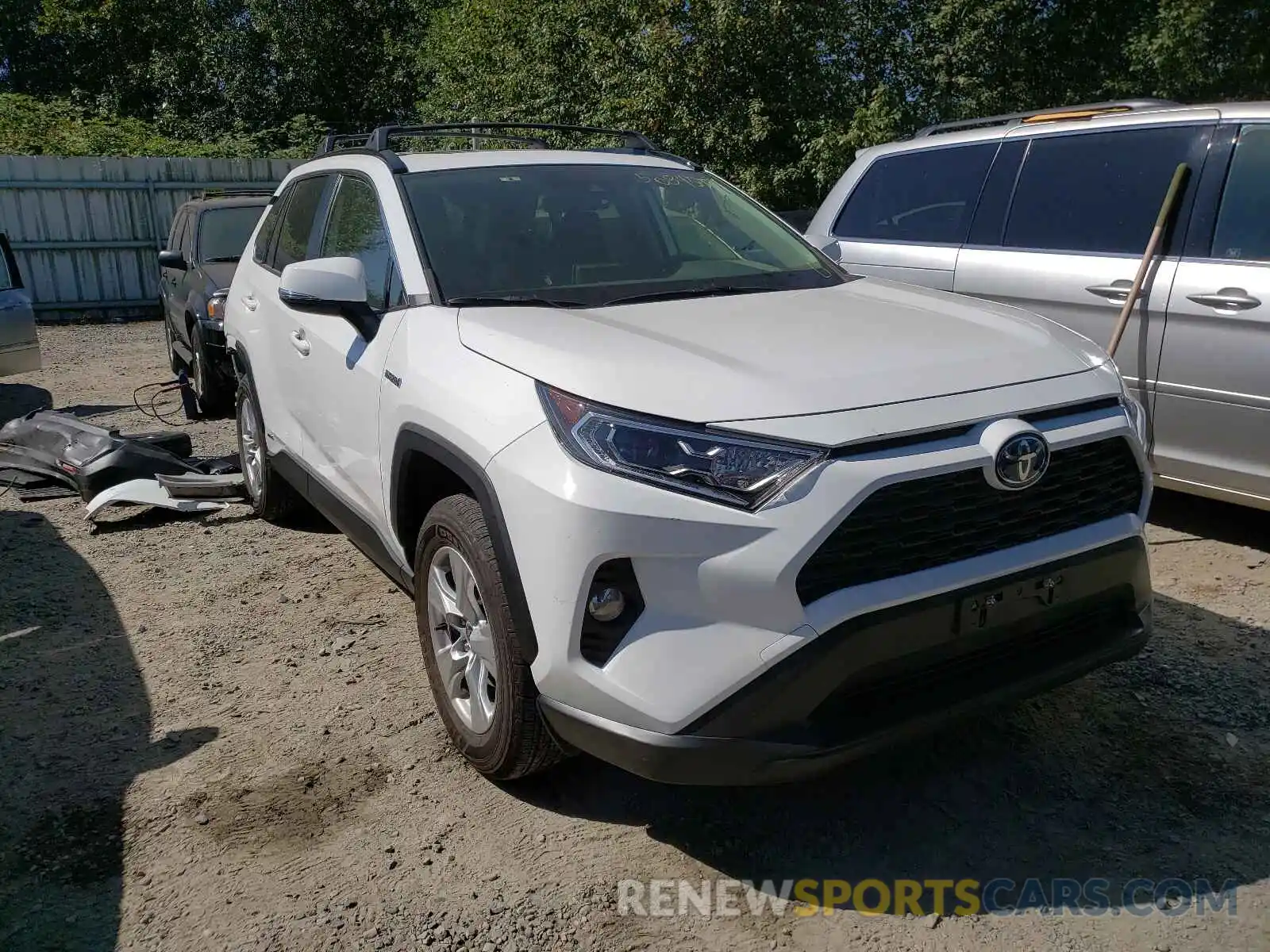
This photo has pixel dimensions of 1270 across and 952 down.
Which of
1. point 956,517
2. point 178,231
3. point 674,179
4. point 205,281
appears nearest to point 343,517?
point 674,179

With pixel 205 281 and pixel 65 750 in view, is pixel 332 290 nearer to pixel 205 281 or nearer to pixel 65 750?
pixel 65 750

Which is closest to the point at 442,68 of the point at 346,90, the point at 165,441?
the point at 346,90

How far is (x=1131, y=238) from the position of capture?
16.3ft

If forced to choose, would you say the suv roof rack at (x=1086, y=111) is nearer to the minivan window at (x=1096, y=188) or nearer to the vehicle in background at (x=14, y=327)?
the minivan window at (x=1096, y=188)

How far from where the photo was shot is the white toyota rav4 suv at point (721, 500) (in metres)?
2.39

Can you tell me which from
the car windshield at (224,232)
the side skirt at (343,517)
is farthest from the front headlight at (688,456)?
the car windshield at (224,232)

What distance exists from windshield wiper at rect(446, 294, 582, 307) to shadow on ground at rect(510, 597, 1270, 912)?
139cm

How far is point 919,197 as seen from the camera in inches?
238

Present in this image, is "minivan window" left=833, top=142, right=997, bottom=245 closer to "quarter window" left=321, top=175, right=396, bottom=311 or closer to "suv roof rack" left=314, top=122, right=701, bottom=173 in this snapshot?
"suv roof rack" left=314, top=122, right=701, bottom=173

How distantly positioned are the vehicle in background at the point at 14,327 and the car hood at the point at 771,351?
22.5ft

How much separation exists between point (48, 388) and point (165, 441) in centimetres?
453

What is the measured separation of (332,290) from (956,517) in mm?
2036

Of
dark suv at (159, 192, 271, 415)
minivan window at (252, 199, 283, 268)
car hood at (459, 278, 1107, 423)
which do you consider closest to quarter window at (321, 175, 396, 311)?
car hood at (459, 278, 1107, 423)

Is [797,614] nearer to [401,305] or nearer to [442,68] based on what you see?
[401,305]
